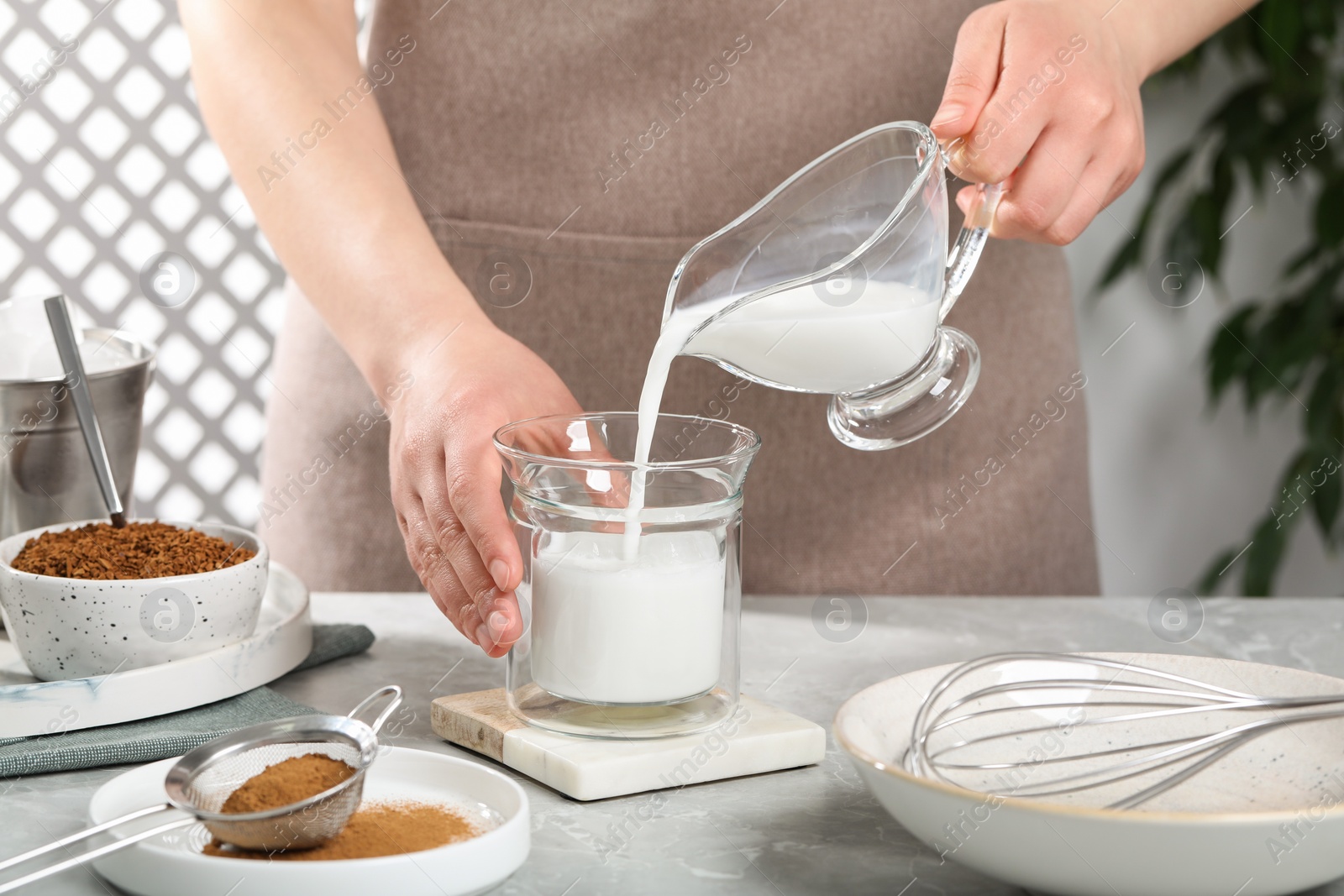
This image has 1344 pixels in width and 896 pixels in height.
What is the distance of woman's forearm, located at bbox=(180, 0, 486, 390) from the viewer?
0.71m

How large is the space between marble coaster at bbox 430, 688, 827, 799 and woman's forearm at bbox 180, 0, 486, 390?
0.74 feet

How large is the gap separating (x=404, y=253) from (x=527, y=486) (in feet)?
0.80

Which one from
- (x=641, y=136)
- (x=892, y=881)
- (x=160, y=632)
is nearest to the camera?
(x=892, y=881)

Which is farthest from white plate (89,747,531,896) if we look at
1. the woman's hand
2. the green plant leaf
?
the green plant leaf

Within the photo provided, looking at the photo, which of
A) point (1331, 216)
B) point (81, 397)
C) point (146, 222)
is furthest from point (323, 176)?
point (1331, 216)

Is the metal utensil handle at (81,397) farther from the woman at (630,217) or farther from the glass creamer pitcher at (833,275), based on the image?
the glass creamer pitcher at (833,275)

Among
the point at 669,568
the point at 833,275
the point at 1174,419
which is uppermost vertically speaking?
the point at 833,275

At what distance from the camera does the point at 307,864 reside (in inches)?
15.4

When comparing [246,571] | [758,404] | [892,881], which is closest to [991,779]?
[892,881]

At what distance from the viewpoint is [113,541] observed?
1.97 ft

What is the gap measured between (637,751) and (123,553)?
0.27 meters

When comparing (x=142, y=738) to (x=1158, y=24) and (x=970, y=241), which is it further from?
(x=1158, y=24)

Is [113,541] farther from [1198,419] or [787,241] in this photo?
[1198,419]

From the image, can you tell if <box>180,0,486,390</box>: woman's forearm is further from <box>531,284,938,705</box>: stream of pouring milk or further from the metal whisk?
the metal whisk
